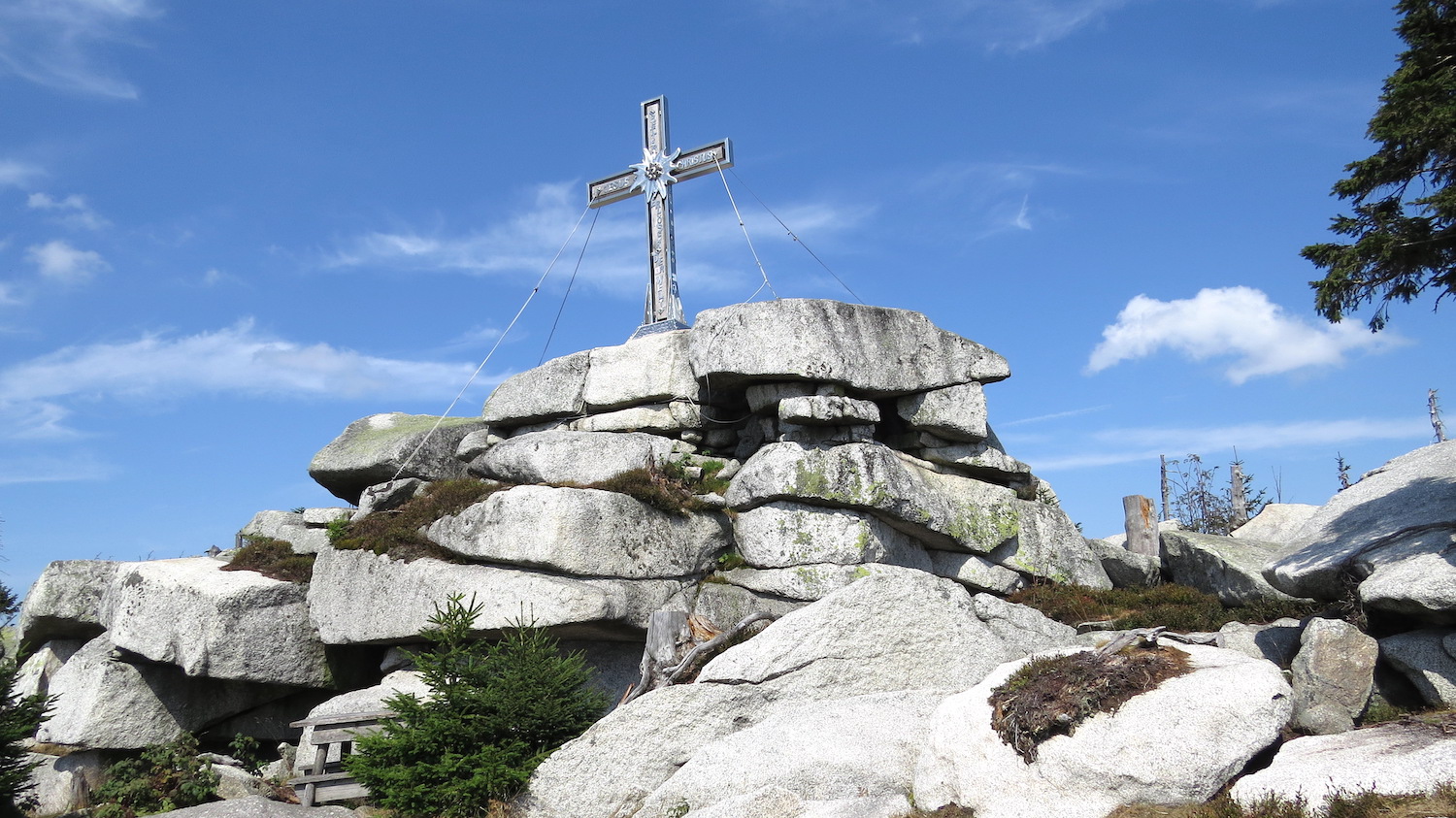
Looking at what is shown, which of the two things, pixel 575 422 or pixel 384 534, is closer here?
pixel 384 534

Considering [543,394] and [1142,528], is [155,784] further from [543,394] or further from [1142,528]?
[1142,528]

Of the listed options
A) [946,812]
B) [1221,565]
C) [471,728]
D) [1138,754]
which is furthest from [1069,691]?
[1221,565]

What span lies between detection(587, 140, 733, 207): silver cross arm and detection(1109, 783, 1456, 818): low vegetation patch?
53.8ft

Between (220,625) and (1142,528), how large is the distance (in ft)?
64.3

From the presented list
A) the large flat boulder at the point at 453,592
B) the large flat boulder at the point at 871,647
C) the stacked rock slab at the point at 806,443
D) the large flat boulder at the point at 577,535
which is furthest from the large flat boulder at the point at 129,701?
the large flat boulder at the point at 871,647

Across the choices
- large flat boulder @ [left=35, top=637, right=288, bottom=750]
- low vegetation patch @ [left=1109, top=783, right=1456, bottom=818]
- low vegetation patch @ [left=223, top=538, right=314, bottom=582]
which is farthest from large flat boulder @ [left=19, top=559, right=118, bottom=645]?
low vegetation patch @ [left=1109, top=783, right=1456, bottom=818]

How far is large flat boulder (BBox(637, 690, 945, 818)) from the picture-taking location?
457 inches

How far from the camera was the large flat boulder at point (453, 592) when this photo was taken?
679 inches

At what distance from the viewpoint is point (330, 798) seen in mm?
16078

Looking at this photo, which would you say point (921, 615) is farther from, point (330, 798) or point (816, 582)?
point (330, 798)

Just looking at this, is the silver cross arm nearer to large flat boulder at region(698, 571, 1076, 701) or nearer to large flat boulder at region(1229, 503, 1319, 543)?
large flat boulder at region(698, 571, 1076, 701)

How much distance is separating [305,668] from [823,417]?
36.5 feet

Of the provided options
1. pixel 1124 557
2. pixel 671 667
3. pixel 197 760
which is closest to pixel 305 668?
pixel 197 760

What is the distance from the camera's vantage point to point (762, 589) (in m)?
18.4
